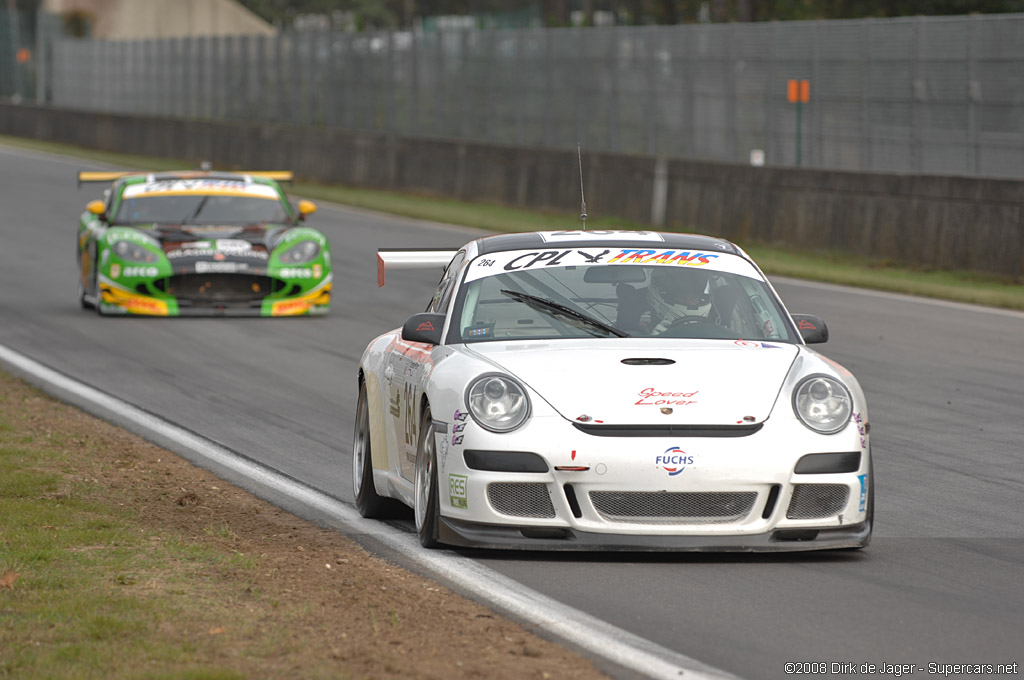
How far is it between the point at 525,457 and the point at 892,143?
18.8 meters

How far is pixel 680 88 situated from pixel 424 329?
76.1ft

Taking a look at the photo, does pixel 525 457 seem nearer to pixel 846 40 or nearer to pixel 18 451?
pixel 18 451

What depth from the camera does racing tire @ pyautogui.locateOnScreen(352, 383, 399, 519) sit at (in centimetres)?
836

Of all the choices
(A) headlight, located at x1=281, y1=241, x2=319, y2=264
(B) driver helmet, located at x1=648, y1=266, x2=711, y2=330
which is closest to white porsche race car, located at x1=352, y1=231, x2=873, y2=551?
(B) driver helmet, located at x1=648, y1=266, x2=711, y2=330

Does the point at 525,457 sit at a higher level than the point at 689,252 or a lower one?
lower

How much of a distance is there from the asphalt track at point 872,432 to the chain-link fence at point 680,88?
3878 millimetres

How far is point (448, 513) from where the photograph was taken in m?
7.13

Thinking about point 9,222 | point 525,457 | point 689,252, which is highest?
point 689,252

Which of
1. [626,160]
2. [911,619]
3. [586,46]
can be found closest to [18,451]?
[911,619]

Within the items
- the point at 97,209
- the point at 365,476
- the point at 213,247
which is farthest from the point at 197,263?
the point at 365,476

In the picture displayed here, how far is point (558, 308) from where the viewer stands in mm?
7906

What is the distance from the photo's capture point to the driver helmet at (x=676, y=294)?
7887mm

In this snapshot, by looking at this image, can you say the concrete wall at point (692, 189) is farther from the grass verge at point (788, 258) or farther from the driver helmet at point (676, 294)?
the driver helmet at point (676, 294)

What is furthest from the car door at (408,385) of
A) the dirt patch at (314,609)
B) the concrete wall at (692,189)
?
the concrete wall at (692,189)
